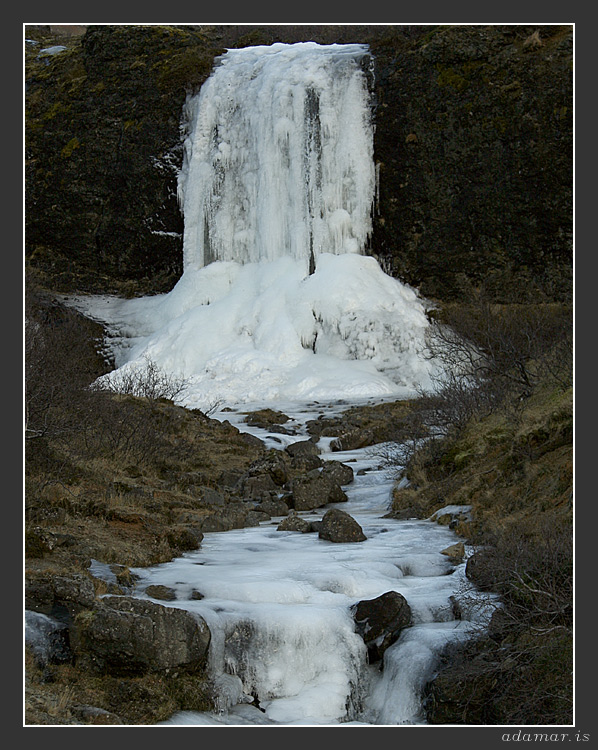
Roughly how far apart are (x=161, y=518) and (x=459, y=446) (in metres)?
4.31

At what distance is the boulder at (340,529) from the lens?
392 inches

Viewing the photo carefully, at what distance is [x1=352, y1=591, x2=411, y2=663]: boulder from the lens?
7.18 metres

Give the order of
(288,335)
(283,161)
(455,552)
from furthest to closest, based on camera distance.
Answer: (283,161) → (288,335) → (455,552)

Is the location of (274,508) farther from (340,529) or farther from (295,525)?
(340,529)

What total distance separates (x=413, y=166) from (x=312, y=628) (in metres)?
26.2

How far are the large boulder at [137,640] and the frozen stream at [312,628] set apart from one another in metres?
A: 0.35

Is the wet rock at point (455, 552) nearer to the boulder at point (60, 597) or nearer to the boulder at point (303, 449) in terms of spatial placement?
the boulder at point (60, 597)

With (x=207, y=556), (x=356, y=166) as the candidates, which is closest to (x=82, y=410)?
(x=207, y=556)

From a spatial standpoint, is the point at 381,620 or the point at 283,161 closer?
the point at 381,620

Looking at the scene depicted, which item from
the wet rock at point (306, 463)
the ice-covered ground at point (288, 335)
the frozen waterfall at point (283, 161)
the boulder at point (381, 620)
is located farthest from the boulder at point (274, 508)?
the frozen waterfall at point (283, 161)

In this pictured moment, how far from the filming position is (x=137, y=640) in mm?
6445

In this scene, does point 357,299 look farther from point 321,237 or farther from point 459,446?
point 459,446

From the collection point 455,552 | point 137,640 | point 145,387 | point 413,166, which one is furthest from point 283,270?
point 137,640

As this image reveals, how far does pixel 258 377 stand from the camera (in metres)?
26.0
